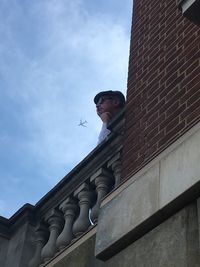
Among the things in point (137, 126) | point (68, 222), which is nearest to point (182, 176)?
point (137, 126)

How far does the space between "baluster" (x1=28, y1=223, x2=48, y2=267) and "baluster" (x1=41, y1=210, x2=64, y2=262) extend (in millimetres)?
125

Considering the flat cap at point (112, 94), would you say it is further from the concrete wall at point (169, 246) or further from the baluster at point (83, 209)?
the concrete wall at point (169, 246)

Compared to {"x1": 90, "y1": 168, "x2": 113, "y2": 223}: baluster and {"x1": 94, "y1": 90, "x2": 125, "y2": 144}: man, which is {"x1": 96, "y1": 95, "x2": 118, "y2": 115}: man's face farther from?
{"x1": 90, "y1": 168, "x2": 113, "y2": 223}: baluster

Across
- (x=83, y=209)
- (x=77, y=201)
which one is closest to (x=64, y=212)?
(x=77, y=201)

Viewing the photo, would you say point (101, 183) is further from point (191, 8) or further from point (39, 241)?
point (191, 8)

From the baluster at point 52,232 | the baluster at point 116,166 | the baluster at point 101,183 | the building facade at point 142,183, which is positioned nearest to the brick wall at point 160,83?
the building facade at point 142,183

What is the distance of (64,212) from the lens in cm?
630

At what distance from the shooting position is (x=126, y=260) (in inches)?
170

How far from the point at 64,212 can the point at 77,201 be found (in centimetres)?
17

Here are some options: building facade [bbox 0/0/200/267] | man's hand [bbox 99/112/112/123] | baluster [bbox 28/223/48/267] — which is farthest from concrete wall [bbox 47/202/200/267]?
man's hand [bbox 99/112/112/123]

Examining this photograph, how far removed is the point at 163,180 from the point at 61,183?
2.33 metres

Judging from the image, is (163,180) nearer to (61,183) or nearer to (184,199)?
(184,199)

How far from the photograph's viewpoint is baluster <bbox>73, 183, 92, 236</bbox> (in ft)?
19.0

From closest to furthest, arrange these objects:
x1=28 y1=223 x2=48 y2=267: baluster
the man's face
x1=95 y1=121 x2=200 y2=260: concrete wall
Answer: x1=95 y1=121 x2=200 y2=260: concrete wall < x1=28 y1=223 x2=48 y2=267: baluster < the man's face
